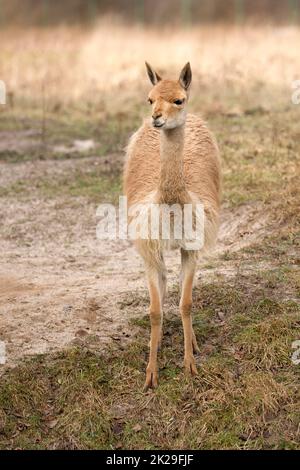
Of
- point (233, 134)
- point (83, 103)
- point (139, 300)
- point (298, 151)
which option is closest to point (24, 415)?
point (139, 300)

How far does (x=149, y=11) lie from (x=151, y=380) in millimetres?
16209

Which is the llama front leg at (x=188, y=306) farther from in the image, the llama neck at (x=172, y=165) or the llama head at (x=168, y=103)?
the llama head at (x=168, y=103)

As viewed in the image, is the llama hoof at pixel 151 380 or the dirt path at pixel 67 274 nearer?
the llama hoof at pixel 151 380

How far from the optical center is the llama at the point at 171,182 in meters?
5.64

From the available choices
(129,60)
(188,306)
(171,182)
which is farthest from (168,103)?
(129,60)

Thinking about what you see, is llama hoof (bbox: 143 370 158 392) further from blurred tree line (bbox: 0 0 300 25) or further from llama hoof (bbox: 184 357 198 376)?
blurred tree line (bbox: 0 0 300 25)

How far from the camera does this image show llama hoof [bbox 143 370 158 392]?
595 cm

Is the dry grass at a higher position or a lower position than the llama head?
lower

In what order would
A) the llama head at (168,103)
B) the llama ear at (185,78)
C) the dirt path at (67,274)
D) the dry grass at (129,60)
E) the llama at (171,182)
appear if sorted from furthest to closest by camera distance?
the dry grass at (129,60)
the dirt path at (67,274)
the llama ear at (185,78)
the llama at (171,182)
the llama head at (168,103)

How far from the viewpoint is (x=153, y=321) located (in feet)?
19.6

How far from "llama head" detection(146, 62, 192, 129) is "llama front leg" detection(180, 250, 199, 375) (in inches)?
39.1

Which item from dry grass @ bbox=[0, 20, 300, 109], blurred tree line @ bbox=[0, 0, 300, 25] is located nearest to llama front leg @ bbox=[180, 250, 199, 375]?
dry grass @ bbox=[0, 20, 300, 109]

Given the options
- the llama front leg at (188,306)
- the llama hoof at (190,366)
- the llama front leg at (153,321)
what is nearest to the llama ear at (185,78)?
the llama front leg at (188,306)

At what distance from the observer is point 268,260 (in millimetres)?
7574
